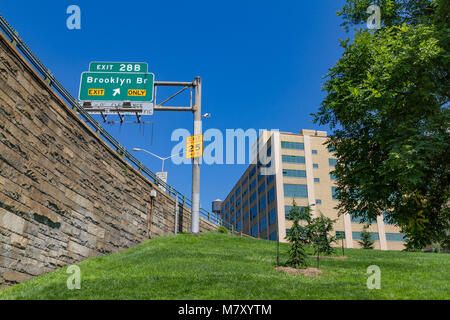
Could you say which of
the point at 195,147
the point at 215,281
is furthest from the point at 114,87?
the point at 215,281

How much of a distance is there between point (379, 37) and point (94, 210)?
1482 centimetres

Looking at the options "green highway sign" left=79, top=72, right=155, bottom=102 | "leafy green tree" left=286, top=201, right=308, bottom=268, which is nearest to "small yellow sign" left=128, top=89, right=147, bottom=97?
"green highway sign" left=79, top=72, right=155, bottom=102

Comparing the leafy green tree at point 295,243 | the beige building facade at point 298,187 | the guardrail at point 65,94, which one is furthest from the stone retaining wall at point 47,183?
the beige building facade at point 298,187

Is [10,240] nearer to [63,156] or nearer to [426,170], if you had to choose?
[63,156]

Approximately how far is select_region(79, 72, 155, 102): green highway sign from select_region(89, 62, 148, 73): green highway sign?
317mm

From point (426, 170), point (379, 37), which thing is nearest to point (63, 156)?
point (379, 37)

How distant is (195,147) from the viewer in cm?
2516

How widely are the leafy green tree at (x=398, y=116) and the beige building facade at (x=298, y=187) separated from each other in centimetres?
4853

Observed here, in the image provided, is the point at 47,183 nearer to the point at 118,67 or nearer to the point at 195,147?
the point at 195,147

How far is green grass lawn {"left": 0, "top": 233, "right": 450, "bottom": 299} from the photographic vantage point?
9.44 metres

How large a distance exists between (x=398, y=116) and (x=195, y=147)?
14.0m

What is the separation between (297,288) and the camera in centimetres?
1015

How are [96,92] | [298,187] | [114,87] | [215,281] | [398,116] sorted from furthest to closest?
[298,187], [114,87], [96,92], [398,116], [215,281]

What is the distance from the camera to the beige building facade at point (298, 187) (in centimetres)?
6700
